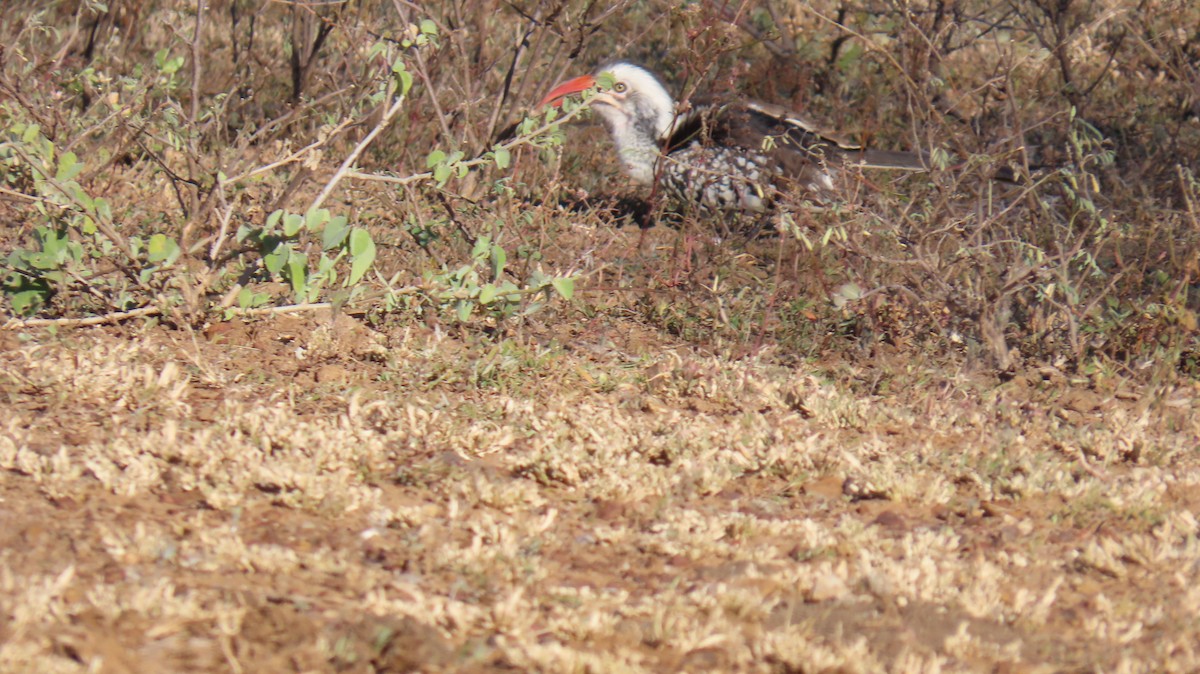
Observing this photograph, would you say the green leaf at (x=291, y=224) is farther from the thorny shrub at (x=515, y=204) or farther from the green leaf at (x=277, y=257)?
the green leaf at (x=277, y=257)

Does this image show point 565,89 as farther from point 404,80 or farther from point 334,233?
point 334,233

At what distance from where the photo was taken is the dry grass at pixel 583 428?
248cm

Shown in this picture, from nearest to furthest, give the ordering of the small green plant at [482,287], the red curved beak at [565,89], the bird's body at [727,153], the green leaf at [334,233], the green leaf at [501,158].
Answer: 1. the green leaf at [334,233]
2. the small green plant at [482,287]
3. the green leaf at [501,158]
4. the bird's body at [727,153]
5. the red curved beak at [565,89]

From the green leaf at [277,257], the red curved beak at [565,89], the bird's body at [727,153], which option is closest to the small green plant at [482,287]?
the green leaf at [277,257]

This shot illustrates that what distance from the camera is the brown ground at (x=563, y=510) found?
2.41 meters

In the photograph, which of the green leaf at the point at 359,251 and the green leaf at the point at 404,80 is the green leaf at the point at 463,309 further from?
the green leaf at the point at 404,80

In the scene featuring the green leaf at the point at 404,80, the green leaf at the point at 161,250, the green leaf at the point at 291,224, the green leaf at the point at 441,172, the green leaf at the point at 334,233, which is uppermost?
the green leaf at the point at 404,80

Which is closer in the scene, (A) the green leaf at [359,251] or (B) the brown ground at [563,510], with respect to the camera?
(B) the brown ground at [563,510]

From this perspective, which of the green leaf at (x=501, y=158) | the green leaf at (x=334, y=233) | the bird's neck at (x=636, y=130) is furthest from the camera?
the bird's neck at (x=636, y=130)

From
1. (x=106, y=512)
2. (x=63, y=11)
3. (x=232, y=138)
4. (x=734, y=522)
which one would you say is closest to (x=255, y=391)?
(x=106, y=512)

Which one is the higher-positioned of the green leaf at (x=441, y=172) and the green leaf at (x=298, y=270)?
the green leaf at (x=441, y=172)

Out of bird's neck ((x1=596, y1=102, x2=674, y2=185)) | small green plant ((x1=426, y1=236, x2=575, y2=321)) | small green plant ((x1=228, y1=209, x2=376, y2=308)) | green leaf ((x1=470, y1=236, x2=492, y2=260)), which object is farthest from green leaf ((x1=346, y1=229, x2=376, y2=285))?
bird's neck ((x1=596, y1=102, x2=674, y2=185))

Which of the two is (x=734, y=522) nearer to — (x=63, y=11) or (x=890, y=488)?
(x=890, y=488)

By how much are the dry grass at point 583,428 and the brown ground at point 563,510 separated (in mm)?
10
